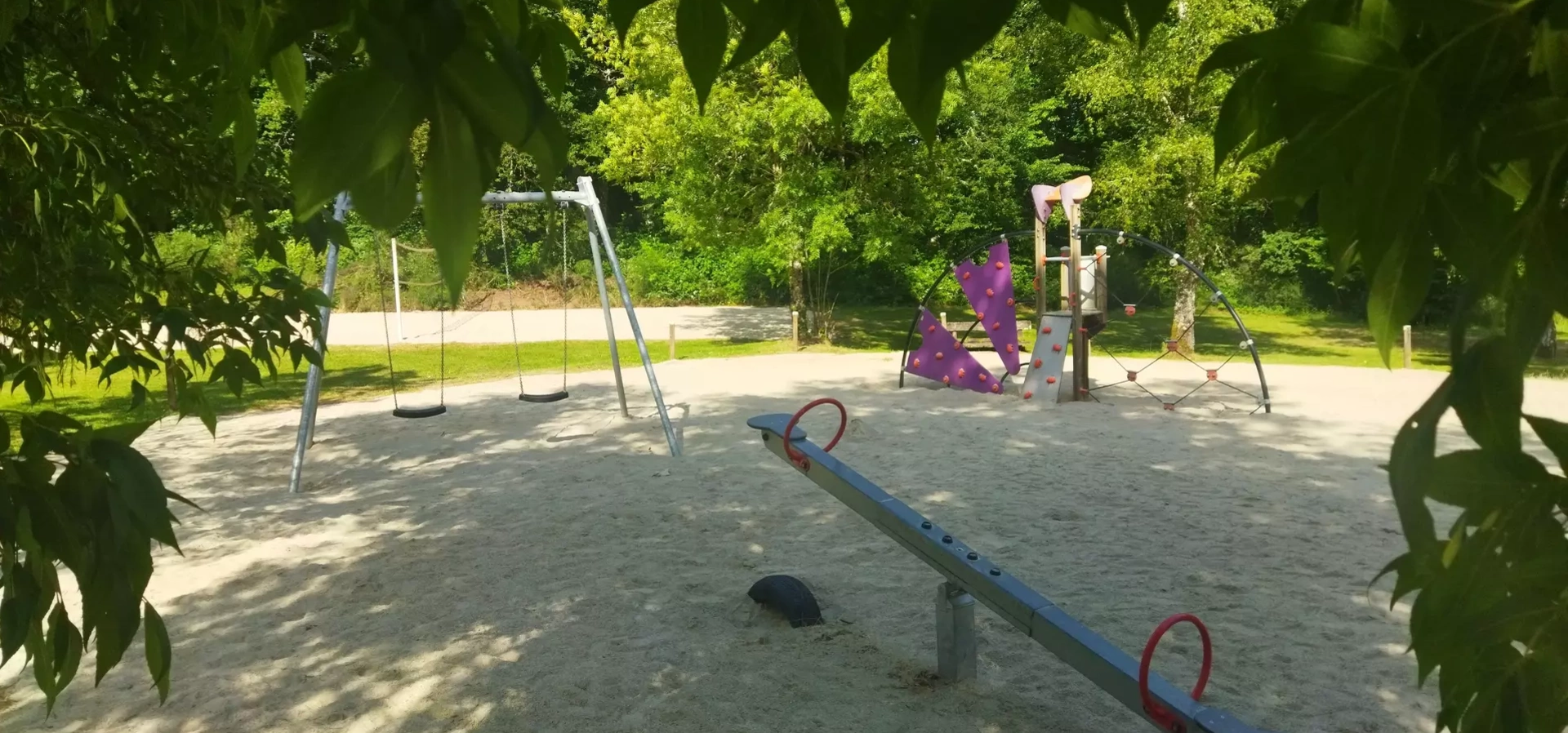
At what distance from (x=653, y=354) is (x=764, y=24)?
696 inches

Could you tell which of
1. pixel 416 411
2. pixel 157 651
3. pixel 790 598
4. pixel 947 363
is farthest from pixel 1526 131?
pixel 947 363

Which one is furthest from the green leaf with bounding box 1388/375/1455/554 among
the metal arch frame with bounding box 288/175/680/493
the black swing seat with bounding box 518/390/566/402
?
the black swing seat with bounding box 518/390/566/402

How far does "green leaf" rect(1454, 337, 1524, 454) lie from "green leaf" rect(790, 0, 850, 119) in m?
0.54

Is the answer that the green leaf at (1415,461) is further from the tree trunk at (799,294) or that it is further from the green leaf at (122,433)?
the tree trunk at (799,294)

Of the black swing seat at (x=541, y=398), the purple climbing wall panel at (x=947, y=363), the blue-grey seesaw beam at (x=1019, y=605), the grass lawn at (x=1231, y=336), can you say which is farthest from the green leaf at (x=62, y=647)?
the grass lawn at (x=1231, y=336)

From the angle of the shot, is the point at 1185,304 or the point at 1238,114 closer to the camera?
Result: the point at 1238,114

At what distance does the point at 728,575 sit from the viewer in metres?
5.73

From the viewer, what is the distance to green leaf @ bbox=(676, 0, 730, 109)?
0.96 meters

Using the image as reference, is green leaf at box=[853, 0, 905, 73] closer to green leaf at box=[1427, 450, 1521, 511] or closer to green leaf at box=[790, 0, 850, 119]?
green leaf at box=[790, 0, 850, 119]

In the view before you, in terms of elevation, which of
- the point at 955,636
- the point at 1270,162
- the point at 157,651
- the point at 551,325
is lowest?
the point at 955,636

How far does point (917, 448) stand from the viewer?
357 inches

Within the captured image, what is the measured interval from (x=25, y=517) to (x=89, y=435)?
0.40ft

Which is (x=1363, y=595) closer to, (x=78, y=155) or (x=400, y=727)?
(x=400, y=727)

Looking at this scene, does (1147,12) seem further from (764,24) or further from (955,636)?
(955,636)
